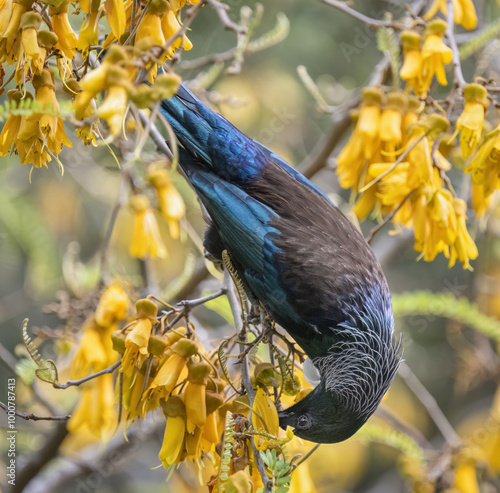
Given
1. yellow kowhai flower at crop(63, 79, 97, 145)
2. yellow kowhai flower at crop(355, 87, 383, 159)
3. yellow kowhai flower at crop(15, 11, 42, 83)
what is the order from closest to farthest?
yellow kowhai flower at crop(63, 79, 97, 145), yellow kowhai flower at crop(15, 11, 42, 83), yellow kowhai flower at crop(355, 87, 383, 159)

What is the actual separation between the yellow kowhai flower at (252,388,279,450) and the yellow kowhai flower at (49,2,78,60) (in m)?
0.99

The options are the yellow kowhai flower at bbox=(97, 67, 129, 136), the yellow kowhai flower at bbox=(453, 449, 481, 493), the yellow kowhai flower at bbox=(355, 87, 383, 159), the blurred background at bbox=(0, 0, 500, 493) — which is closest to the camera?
the yellow kowhai flower at bbox=(97, 67, 129, 136)

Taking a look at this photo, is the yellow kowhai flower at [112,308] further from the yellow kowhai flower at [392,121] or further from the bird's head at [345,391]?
the yellow kowhai flower at [392,121]

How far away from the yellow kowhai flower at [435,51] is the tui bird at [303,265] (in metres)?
0.57

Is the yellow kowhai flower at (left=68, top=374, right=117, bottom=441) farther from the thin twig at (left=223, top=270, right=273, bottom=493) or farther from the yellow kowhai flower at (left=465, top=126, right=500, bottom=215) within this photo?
the yellow kowhai flower at (left=465, top=126, right=500, bottom=215)

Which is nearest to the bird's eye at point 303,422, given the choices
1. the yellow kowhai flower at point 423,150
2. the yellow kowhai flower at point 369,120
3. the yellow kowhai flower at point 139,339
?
the yellow kowhai flower at point 139,339

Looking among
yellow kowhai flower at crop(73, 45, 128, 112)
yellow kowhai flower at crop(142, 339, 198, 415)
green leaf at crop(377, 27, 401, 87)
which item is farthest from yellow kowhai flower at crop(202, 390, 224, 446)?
green leaf at crop(377, 27, 401, 87)

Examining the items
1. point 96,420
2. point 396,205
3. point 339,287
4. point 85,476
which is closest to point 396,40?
point 396,205

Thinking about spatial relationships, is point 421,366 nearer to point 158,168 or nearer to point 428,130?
point 158,168

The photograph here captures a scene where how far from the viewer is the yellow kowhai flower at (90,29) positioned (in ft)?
5.58

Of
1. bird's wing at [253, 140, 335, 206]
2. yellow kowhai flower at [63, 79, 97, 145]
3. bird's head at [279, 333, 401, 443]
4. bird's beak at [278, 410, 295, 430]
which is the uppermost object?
yellow kowhai flower at [63, 79, 97, 145]

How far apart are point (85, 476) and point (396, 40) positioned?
2.52 meters

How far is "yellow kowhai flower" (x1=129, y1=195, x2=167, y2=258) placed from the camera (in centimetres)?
305

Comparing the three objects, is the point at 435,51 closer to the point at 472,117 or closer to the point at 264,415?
the point at 472,117
